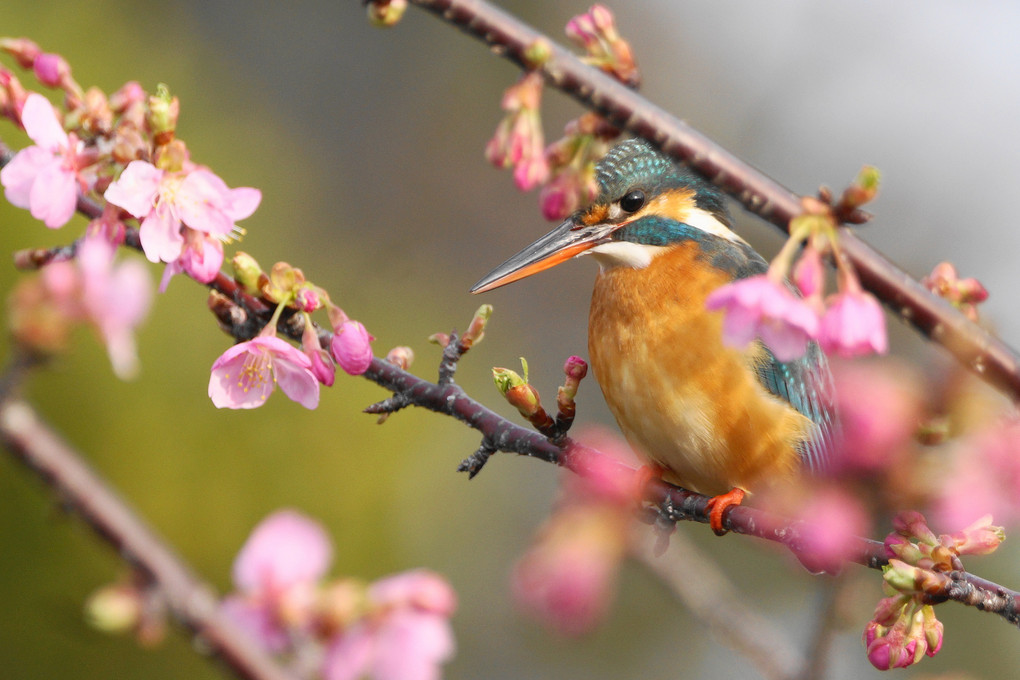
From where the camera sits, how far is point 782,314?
0.65m

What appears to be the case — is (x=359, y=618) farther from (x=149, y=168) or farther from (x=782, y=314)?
(x=149, y=168)

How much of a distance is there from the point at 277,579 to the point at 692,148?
0.38m

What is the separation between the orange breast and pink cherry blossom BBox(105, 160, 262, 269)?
33.2 inches

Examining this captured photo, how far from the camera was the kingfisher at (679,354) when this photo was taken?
4.91 feet

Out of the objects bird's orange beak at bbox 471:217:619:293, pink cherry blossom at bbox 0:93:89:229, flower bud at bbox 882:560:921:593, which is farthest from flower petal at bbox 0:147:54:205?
flower bud at bbox 882:560:921:593

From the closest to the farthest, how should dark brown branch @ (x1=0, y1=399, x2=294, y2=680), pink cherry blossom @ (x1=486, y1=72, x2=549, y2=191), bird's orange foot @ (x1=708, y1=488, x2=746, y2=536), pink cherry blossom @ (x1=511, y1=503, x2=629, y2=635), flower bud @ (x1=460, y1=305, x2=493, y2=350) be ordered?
1. dark brown branch @ (x1=0, y1=399, x2=294, y2=680)
2. pink cherry blossom @ (x1=486, y1=72, x2=549, y2=191)
3. pink cherry blossom @ (x1=511, y1=503, x2=629, y2=635)
4. flower bud @ (x1=460, y1=305, x2=493, y2=350)
5. bird's orange foot @ (x1=708, y1=488, x2=746, y2=536)

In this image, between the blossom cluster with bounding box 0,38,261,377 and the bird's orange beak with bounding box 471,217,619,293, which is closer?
the blossom cluster with bounding box 0,38,261,377

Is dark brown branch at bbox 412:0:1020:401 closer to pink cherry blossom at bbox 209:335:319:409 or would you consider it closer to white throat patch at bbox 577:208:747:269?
pink cherry blossom at bbox 209:335:319:409

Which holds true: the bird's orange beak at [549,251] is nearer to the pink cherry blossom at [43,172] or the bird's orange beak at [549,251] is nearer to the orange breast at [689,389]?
the orange breast at [689,389]

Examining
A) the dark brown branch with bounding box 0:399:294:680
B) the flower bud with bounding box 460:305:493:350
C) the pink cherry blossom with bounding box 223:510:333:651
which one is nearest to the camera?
the dark brown branch with bounding box 0:399:294:680

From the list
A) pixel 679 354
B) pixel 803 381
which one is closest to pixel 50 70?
pixel 679 354

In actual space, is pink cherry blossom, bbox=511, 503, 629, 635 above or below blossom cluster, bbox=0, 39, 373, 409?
below

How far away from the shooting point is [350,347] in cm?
93

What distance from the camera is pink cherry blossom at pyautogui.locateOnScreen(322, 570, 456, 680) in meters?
0.55
